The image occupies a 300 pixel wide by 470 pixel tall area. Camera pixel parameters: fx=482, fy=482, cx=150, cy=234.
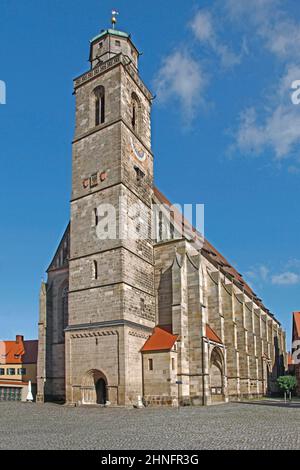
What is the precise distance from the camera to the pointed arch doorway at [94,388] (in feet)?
96.3

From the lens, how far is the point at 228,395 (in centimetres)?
3634

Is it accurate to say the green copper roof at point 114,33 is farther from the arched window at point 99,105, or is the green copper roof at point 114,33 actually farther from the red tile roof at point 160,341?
the red tile roof at point 160,341

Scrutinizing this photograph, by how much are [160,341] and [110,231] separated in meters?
7.67

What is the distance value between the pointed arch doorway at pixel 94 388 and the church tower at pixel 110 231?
61 mm

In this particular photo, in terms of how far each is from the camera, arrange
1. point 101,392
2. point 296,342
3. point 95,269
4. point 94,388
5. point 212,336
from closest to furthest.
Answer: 1. point 94,388
2. point 101,392
3. point 95,269
4. point 212,336
5. point 296,342

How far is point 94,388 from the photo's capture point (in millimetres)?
29578

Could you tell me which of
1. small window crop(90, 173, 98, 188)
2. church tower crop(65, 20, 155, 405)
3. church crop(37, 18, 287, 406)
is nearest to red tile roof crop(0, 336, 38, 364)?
church crop(37, 18, 287, 406)

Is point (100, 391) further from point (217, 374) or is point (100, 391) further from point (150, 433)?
point (150, 433)

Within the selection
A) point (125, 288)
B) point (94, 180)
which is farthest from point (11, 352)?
point (125, 288)

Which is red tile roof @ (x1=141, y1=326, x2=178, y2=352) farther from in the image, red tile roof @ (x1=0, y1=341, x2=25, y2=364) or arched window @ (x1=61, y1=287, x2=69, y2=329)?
red tile roof @ (x1=0, y1=341, x2=25, y2=364)

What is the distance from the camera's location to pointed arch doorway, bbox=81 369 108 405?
29.4m

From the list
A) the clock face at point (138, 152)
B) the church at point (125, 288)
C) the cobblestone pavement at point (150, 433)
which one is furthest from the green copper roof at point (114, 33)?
the cobblestone pavement at point (150, 433)
